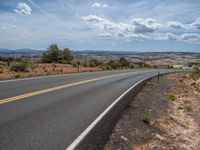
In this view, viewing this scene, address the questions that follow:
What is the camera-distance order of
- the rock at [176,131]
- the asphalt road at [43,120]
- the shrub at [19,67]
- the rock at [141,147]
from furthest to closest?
the shrub at [19,67]
the rock at [176,131]
the rock at [141,147]
the asphalt road at [43,120]

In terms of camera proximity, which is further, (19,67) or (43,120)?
(19,67)

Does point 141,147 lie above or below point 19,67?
below

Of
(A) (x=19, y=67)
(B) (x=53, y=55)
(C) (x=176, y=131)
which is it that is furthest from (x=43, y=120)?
(B) (x=53, y=55)

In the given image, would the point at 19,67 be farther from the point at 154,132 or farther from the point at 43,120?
the point at 154,132

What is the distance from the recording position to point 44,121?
6402 millimetres

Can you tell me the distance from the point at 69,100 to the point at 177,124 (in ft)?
13.7

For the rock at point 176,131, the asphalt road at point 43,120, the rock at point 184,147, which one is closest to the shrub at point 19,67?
the asphalt road at point 43,120

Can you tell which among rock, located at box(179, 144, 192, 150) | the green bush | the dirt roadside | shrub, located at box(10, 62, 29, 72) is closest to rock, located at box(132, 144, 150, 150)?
the dirt roadside

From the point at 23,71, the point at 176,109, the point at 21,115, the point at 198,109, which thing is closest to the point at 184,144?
the point at 21,115

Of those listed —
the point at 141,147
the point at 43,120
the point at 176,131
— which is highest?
the point at 43,120

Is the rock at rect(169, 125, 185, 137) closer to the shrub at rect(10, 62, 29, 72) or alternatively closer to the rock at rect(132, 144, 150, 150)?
the rock at rect(132, 144, 150, 150)

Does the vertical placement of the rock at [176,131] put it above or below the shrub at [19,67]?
below

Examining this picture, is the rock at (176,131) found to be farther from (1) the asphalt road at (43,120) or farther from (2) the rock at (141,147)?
(1) the asphalt road at (43,120)

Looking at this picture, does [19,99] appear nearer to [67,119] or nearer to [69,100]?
[69,100]
